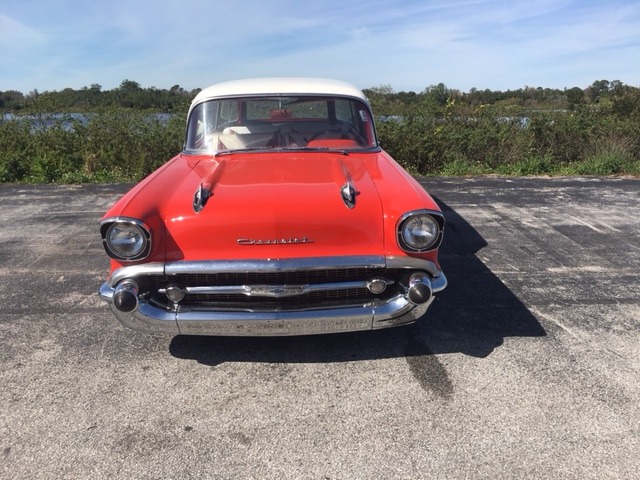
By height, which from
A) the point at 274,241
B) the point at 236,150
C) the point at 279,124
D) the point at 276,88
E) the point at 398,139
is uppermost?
the point at 276,88

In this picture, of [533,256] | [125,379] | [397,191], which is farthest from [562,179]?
[125,379]

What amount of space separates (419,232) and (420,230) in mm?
14

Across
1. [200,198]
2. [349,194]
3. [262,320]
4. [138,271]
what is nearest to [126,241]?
[138,271]

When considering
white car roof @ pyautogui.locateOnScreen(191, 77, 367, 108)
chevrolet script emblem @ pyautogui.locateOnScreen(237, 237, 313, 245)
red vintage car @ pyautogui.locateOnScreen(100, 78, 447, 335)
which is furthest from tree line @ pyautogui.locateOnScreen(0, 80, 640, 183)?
chevrolet script emblem @ pyautogui.locateOnScreen(237, 237, 313, 245)

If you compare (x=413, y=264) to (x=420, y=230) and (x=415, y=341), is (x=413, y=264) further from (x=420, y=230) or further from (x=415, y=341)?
(x=415, y=341)

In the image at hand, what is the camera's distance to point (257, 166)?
340cm

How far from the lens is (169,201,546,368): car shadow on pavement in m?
3.01

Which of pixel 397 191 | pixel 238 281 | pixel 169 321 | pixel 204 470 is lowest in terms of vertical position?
pixel 204 470

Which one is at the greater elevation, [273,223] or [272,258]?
[273,223]

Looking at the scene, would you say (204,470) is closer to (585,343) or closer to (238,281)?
(238,281)

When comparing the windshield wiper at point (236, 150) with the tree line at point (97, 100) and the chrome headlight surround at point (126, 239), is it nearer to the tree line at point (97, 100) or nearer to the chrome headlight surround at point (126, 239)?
the chrome headlight surround at point (126, 239)

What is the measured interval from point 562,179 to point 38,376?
8476 mm

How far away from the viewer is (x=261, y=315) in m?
2.61

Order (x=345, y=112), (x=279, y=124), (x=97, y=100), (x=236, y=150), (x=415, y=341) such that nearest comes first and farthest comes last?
1. (x=415, y=341)
2. (x=236, y=150)
3. (x=279, y=124)
4. (x=345, y=112)
5. (x=97, y=100)
